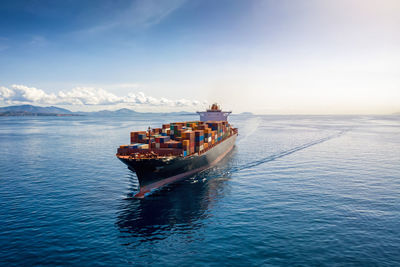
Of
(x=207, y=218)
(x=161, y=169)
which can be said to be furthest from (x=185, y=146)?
(x=207, y=218)

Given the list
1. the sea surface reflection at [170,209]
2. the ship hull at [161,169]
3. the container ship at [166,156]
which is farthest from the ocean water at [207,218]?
the container ship at [166,156]

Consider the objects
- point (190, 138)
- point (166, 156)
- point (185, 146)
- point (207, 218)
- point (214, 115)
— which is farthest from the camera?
point (214, 115)

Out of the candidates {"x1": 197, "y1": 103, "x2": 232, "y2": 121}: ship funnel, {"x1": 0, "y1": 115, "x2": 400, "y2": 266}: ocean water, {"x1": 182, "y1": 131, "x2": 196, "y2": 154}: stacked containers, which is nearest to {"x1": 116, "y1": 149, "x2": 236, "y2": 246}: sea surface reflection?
{"x1": 0, "y1": 115, "x2": 400, "y2": 266}: ocean water

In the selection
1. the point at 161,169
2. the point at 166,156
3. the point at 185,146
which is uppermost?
the point at 185,146

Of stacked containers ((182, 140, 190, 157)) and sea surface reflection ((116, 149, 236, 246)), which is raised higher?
stacked containers ((182, 140, 190, 157))

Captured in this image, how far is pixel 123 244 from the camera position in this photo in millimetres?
18875

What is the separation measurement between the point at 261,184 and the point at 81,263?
81.9ft

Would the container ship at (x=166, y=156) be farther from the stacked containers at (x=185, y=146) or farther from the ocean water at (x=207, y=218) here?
the ocean water at (x=207, y=218)

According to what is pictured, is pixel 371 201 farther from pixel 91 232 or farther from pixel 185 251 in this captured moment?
pixel 91 232

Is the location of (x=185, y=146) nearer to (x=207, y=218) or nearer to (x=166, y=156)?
(x=166, y=156)

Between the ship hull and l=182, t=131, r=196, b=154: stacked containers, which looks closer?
the ship hull

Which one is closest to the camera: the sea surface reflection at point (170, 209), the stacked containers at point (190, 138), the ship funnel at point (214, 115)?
the sea surface reflection at point (170, 209)

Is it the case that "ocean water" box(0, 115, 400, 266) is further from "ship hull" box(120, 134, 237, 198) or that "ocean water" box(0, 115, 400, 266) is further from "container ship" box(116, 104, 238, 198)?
"container ship" box(116, 104, 238, 198)

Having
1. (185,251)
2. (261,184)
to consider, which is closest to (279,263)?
(185,251)
